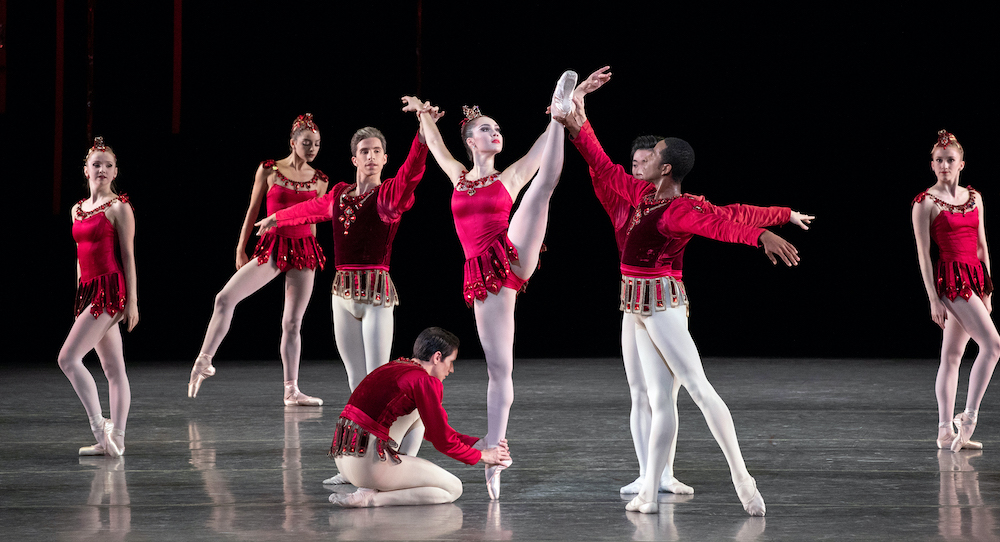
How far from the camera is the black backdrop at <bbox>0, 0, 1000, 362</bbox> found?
291 inches

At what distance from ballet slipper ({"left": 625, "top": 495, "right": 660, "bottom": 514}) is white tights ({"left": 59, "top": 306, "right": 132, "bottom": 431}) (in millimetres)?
2101

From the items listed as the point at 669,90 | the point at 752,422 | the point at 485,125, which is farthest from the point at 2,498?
the point at 669,90

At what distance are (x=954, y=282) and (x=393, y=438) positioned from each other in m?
2.32

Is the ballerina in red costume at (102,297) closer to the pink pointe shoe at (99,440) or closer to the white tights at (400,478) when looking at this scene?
the pink pointe shoe at (99,440)

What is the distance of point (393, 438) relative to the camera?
3.21 metres

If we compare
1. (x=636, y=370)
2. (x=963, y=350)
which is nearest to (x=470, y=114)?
(x=636, y=370)

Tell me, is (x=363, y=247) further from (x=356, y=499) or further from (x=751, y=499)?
(x=751, y=499)

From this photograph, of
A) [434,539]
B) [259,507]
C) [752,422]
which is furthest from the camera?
[752,422]

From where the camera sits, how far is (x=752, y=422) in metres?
4.77

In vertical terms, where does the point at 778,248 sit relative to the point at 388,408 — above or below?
above

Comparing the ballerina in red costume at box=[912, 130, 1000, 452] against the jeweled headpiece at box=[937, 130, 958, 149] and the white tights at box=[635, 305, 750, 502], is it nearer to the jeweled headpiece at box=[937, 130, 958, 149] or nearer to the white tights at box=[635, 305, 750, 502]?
the jeweled headpiece at box=[937, 130, 958, 149]

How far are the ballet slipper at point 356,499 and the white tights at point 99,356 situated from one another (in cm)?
131

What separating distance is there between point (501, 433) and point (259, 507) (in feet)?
2.60

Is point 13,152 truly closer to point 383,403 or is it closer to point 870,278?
point 383,403
